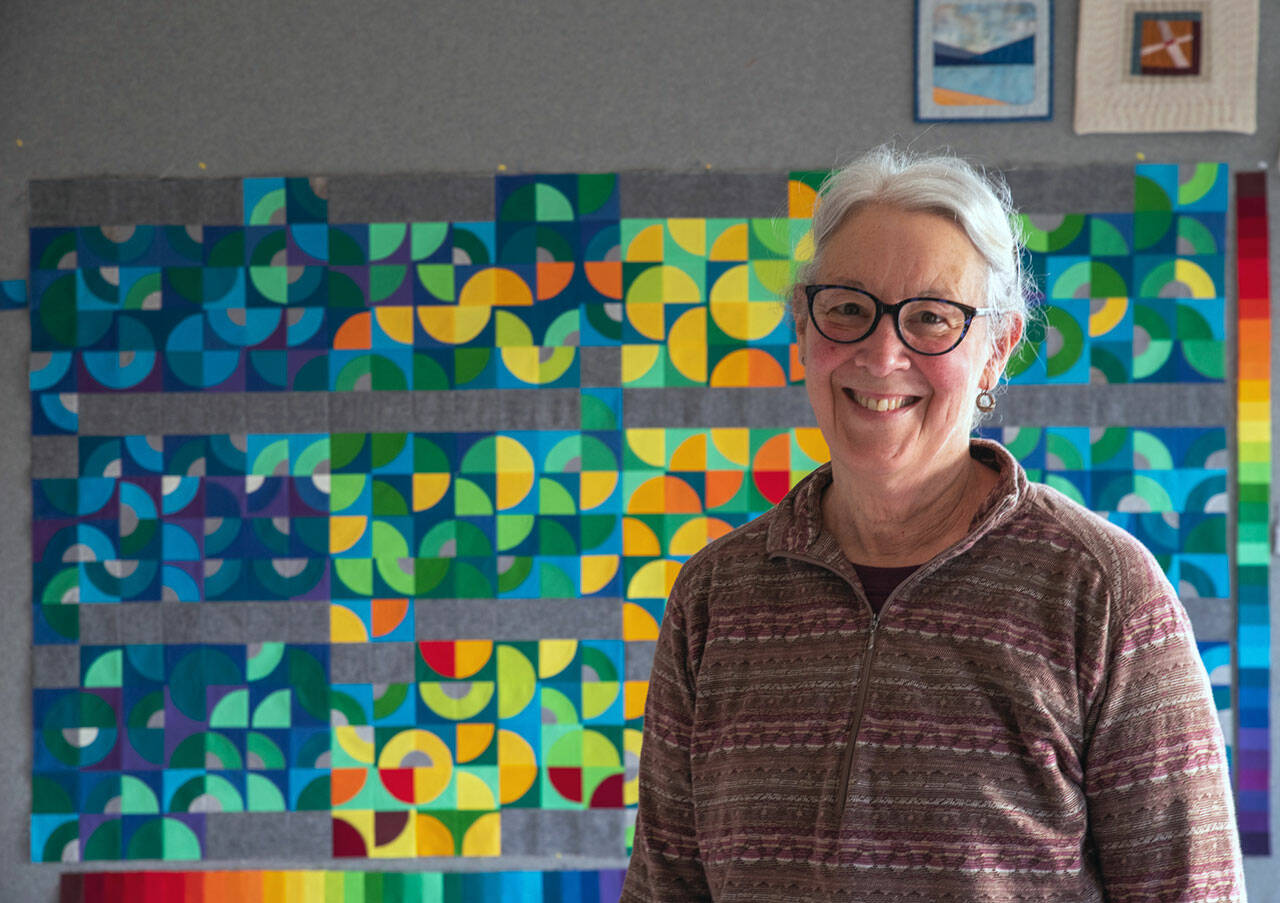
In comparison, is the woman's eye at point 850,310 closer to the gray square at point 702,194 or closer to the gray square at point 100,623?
the gray square at point 702,194

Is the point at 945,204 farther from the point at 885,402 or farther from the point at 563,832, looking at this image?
the point at 563,832

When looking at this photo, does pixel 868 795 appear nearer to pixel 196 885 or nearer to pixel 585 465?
pixel 585 465

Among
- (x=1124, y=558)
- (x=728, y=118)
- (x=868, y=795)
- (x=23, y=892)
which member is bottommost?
(x=23, y=892)

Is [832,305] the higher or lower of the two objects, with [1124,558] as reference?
higher

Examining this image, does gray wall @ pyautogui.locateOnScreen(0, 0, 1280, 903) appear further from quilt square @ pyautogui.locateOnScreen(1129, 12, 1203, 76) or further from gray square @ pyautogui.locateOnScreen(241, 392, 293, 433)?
gray square @ pyautogui.locateOnScreen(241, 392, 293, 433)

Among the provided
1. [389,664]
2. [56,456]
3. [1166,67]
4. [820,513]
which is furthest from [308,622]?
[1166,67]

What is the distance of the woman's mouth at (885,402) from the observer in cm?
96

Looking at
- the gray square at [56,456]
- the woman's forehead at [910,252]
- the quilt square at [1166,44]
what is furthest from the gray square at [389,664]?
the quilt square at [1166,44]

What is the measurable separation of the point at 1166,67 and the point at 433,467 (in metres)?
1.86

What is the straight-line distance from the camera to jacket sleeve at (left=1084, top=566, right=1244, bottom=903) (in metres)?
0.82

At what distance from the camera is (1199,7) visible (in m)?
2.21

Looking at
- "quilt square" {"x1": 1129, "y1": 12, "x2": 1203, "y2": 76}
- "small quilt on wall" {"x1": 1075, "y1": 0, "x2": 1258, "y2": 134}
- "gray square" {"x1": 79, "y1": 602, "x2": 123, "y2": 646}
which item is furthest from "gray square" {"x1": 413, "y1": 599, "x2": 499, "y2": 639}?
"quilt square" {"x1": 1129, "y1": 12, "x2": 1203, "y2": 76}

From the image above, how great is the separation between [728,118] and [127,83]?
139 cm

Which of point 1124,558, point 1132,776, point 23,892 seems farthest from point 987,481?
point 23,892
